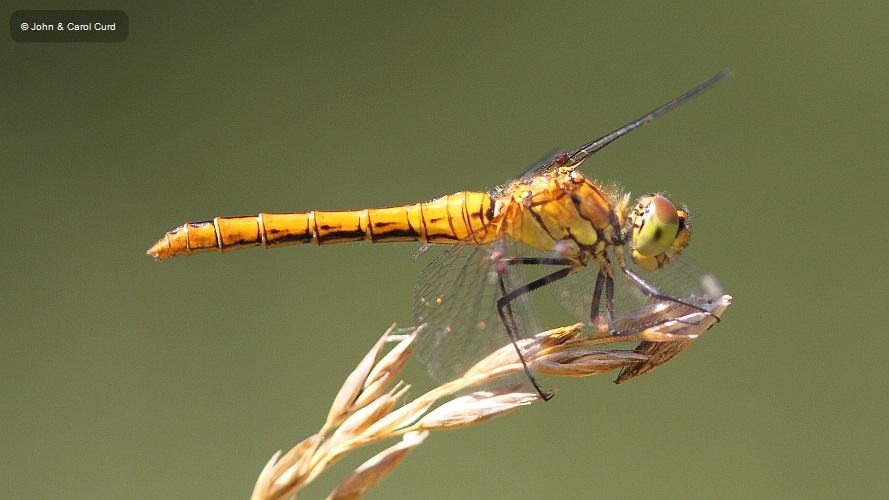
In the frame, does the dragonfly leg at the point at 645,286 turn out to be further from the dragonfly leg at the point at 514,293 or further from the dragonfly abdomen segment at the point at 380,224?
the dragonfly abdomen segment at the point at 380,224

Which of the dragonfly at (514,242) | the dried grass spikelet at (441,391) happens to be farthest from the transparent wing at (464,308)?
the dried grass spikelet at (441,391)

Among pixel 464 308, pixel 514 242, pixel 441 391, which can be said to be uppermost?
pixel 514 242

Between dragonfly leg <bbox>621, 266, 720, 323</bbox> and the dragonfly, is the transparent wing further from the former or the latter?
dragonfly leg <bbox>621, 266, 720, 323</bbox>

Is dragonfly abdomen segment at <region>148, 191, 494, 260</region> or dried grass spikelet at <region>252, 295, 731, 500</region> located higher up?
dragonfly abdomen segment at <region>148, 191, 494, 260</region>

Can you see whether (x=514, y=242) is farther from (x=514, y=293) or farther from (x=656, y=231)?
(x=656, y=231)

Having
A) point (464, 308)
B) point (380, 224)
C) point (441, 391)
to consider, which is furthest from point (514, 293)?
point (441, 391)

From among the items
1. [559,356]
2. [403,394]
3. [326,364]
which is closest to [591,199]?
[559,356]

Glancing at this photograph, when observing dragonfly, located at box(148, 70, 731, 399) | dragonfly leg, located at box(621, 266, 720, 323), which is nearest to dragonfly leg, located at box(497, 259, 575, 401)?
dragonfly, located at box(148, 70, 731, 399)
